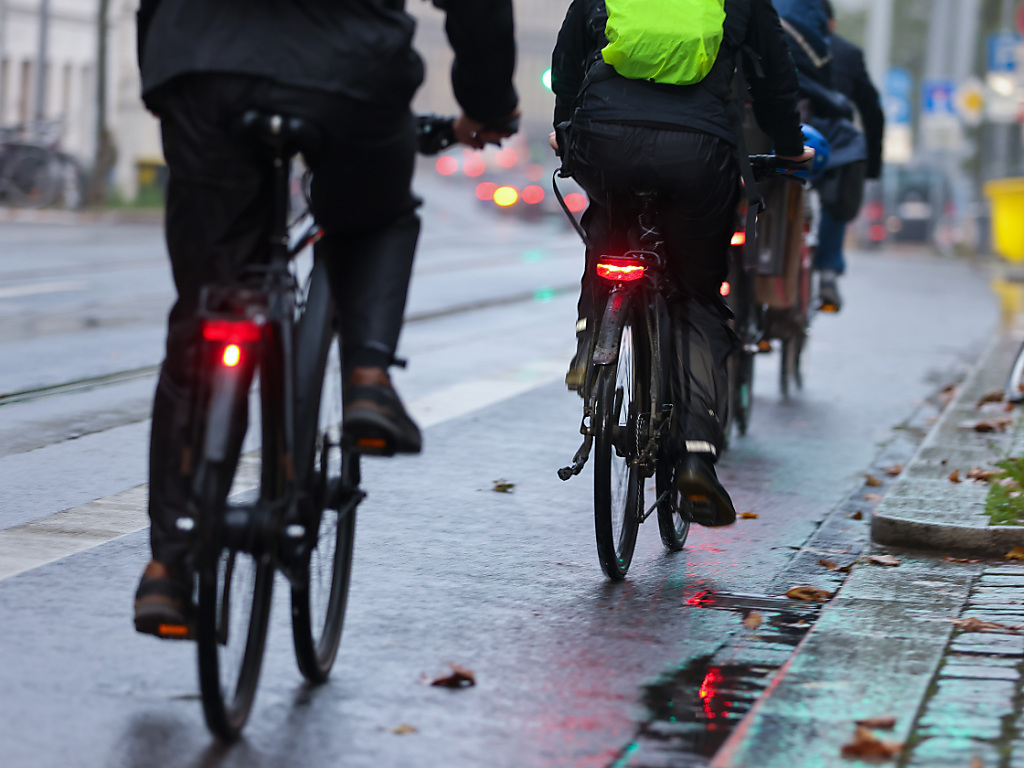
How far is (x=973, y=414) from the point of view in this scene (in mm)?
8789

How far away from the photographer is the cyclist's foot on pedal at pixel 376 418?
3.70 m

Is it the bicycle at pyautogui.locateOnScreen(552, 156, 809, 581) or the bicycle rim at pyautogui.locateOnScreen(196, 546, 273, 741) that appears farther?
the bicycle at pyautogui.locateOnScreen(552, 156, 809, 581)

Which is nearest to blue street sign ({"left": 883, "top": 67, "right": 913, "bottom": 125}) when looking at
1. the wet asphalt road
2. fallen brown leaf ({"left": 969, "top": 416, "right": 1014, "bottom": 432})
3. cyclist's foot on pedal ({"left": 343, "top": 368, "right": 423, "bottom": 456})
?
the wet asphalt road

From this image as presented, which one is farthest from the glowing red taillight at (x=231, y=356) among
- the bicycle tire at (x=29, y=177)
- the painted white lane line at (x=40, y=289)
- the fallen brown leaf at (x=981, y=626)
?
the bicycle tire at (x=29, y=177)

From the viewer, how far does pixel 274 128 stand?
138 inches

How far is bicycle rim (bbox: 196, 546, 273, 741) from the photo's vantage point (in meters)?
3.40

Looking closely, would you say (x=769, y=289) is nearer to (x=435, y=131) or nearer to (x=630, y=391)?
(x=630, y=391)

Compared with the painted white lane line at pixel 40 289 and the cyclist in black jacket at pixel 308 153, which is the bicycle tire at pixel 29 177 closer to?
the painted white lane line at pixel 40 289

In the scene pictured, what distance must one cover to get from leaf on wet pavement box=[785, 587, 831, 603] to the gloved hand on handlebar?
1792 mm

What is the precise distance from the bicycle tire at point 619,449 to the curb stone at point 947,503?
40.4 inches

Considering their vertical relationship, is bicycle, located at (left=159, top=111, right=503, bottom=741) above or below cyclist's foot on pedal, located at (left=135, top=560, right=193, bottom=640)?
above

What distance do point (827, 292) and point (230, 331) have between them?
6681mm

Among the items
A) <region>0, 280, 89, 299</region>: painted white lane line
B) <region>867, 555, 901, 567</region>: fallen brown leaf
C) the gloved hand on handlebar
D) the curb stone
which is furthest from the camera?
<region>0, 280, 89, 299</region>: painted white lane line

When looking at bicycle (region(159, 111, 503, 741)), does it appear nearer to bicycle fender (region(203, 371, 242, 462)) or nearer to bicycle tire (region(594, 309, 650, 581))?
bicycle fender (region(203, 371, 242, 462))
